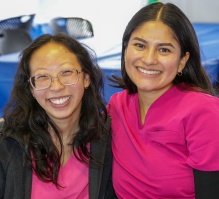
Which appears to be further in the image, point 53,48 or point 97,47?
point 97,47

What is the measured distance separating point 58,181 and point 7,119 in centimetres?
30

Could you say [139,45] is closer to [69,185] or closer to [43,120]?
[43,120]

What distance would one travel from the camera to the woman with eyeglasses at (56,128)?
1.40 metres

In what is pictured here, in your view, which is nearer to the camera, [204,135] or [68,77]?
[204,135]

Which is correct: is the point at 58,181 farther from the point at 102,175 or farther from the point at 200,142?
the point at 200,142

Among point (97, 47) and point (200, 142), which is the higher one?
point (200, 142)

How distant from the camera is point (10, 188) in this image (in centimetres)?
140

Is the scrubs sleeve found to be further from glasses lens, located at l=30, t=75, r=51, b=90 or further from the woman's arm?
glasses lens, located at l=30, t=75, r=51, b=90

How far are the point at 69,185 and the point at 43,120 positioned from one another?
264 mm

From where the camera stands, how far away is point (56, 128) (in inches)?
59.9

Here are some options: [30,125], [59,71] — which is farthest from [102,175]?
[59,71]

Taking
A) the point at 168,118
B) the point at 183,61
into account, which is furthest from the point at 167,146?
the point at 183,61

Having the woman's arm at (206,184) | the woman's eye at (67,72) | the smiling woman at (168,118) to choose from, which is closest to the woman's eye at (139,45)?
the smiling woman at (168,118)

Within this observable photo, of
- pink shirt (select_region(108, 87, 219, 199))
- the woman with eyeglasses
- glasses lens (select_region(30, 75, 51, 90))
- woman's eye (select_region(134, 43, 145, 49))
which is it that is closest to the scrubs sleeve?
pink shirt (select_region(108, 87, 219, 199))
